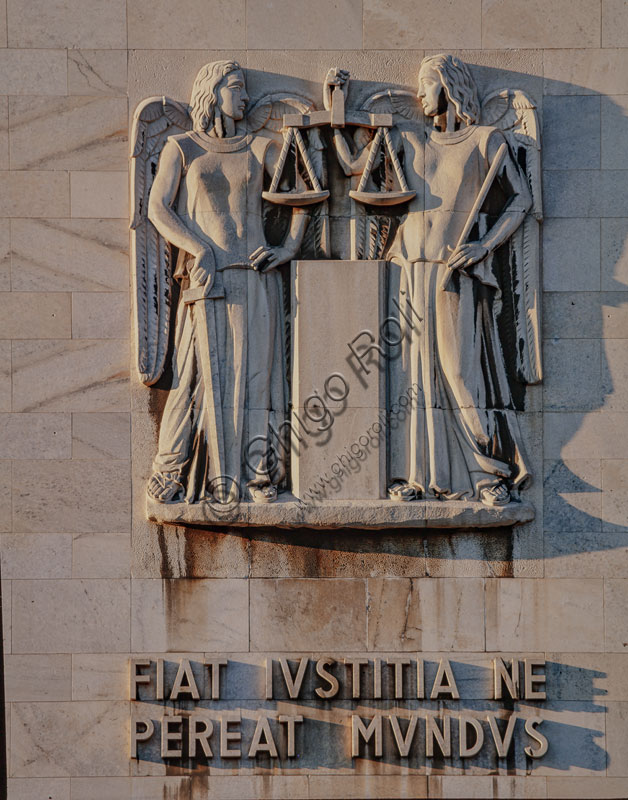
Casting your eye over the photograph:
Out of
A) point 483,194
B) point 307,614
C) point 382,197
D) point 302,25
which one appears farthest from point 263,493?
point 302,25

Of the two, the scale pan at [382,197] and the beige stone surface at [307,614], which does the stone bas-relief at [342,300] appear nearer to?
the scale pan at [382,197]

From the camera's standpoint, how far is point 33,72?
13.8 metres

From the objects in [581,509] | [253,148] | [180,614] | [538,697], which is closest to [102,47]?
[253,148]

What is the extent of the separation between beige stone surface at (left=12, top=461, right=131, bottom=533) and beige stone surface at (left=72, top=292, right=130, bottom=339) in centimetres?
128

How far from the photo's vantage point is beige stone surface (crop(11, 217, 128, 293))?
1367cm

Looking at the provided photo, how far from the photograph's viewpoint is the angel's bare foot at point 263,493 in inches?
526

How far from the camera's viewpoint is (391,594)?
13484 millimetres

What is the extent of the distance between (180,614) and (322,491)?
181 centimetres

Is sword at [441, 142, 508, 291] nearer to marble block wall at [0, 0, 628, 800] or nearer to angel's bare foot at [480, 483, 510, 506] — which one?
marble block wall at [0, 0, 628, 800]

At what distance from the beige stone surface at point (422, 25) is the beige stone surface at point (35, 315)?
3951 millimetres

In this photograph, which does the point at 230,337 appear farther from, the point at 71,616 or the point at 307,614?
the point at 71,616

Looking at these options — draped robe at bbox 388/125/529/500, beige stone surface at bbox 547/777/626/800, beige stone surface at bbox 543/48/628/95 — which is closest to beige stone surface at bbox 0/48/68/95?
draped robe at bbox 388/125/529/500

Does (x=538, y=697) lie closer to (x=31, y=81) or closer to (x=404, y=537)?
(x=404, y=537)

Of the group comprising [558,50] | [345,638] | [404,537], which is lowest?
[345,638]
